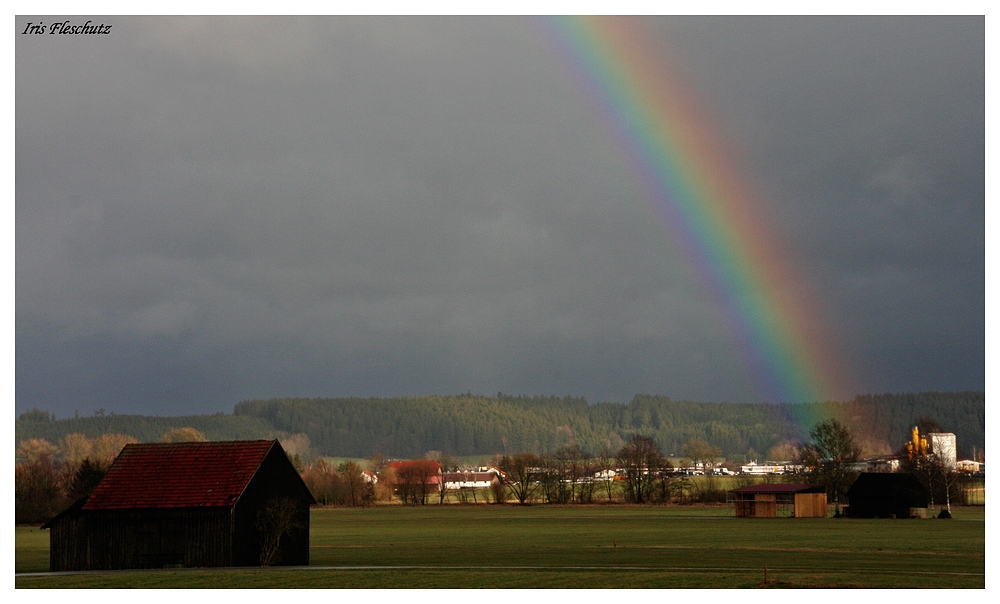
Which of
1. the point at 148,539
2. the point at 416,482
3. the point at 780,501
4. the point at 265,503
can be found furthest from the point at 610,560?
the point at 416,482

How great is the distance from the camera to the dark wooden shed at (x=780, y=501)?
9781 centimetres

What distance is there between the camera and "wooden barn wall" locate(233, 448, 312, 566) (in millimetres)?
43812

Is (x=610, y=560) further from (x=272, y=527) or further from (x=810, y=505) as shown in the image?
(x=810, y=505)

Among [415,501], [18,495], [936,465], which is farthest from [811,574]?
[415,501]

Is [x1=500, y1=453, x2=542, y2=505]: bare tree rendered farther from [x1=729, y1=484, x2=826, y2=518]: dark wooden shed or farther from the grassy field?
the grassy field

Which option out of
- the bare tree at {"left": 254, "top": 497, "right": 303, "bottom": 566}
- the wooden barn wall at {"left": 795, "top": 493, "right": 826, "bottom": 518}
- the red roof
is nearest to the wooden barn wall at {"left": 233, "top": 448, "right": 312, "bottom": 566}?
the bare tree at {"left": 254, "top": 497, "right": 303, "bottom": 566}

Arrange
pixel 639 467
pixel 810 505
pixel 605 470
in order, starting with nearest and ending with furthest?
pixel 810 505 < pixel 639 467 < pixel 605 470

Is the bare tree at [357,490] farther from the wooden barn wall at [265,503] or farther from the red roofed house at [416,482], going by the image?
the wooden barn wall at [265,503]

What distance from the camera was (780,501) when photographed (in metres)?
102

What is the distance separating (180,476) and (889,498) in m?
76.7

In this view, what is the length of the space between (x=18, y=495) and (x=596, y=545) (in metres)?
79.2

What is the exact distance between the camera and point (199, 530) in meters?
43.4

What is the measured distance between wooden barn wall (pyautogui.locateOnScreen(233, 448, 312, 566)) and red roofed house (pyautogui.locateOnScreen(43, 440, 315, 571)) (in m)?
0.04
